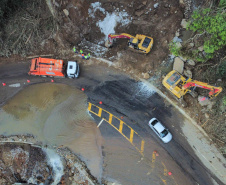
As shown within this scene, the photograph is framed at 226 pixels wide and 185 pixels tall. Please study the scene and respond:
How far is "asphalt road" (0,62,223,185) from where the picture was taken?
2078 centimetres

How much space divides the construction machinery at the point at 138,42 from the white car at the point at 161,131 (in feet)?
28.4

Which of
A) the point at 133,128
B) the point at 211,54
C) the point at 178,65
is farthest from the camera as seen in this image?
the point at 178,65

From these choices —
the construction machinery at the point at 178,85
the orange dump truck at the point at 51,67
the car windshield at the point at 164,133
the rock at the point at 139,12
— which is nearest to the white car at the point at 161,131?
the car windshield at the point at 164,133

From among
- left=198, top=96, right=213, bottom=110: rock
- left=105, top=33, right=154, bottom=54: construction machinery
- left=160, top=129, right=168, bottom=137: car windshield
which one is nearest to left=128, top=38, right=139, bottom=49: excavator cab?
left=105, top=33, right=154, bottom=54: construction machinery

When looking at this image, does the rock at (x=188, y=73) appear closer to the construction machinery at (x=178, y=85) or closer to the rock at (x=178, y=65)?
the rock at (x=178, y=65)

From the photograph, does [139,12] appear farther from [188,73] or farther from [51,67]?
[51,67]

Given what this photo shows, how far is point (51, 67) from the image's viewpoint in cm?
2303

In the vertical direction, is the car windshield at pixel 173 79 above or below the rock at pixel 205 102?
above

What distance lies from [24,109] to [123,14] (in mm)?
17125

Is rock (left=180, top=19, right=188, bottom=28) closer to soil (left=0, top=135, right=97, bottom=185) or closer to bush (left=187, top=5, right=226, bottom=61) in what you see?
bush (left=187, top=5, right=226, bottom=61)

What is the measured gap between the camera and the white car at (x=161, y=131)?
2106cm

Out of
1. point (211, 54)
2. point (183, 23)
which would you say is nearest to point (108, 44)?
point (183, 23)

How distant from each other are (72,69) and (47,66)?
9.62 feet

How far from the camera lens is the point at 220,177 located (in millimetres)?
A: 20406
